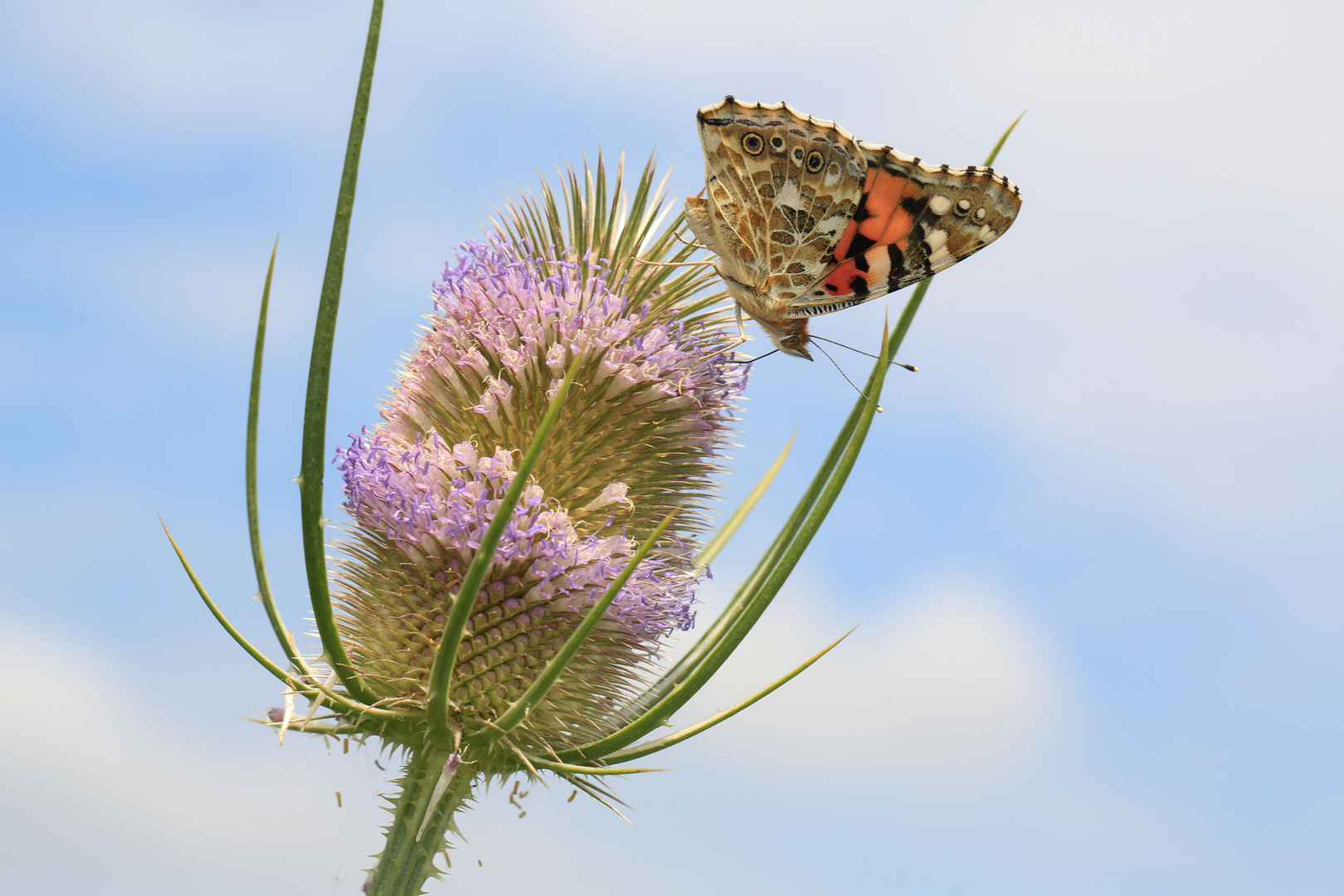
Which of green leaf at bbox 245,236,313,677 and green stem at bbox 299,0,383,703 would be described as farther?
green leaf at bbox 245,236,313,677

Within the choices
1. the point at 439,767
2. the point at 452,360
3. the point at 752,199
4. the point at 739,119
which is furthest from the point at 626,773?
the point at 739,119

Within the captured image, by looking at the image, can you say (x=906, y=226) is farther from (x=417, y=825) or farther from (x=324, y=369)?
(x=417, y=825)

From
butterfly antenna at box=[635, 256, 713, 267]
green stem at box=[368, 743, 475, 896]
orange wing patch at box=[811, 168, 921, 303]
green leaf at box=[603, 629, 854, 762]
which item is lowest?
green stem at box=[368, 743, 475, 896]

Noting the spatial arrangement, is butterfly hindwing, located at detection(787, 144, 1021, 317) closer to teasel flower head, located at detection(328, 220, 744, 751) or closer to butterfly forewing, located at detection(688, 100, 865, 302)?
butterfly forewing, located at detection(688, 100, 865, 302)

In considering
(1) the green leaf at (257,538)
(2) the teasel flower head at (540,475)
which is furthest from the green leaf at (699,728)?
(1) the green leaf at (257,538)

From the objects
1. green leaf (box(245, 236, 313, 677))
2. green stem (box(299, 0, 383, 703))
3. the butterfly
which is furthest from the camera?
the butterfly

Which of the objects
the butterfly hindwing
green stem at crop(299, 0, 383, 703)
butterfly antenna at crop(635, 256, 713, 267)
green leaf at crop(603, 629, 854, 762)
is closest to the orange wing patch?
the butterfly hindwing
